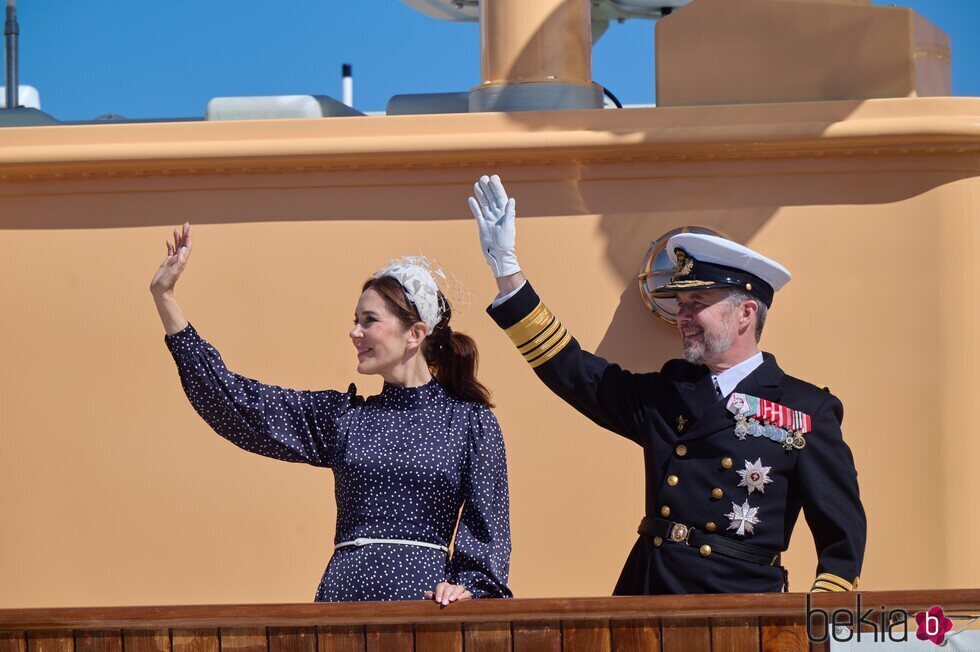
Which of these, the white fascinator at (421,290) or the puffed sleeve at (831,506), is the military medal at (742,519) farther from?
the white fascinator at (421,290)

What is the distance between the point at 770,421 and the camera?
3.32 metres

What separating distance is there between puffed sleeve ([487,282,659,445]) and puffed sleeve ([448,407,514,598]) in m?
0.21

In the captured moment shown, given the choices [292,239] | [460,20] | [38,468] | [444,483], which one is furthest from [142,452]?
[460,20]

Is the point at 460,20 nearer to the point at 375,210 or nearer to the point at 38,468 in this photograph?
the point at 375,210

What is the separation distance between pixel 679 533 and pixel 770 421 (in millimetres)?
336

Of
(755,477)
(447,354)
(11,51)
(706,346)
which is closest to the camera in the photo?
(755,477)

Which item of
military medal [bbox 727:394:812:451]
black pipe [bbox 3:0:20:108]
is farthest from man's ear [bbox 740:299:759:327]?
black pipe [bbox 3:0:20:108]

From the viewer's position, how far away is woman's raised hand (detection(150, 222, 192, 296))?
3334 millimetres

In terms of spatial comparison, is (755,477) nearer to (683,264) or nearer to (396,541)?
(683,264)

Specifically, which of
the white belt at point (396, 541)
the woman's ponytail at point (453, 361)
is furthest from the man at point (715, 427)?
the white belt at point (396, 541)

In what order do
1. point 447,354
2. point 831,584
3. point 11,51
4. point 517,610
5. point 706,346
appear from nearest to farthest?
point 517,610, point 831,584, point 706,346, point 447,354, point 11,51

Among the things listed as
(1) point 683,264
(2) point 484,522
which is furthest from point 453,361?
(1) point 683,264

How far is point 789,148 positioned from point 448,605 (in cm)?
184

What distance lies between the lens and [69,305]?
433cm
